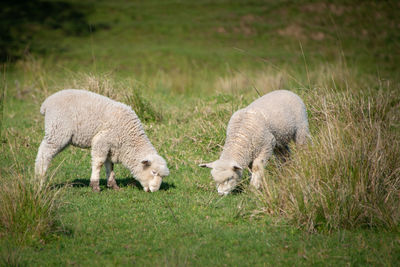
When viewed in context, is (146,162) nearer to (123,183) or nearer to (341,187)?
(123,183)

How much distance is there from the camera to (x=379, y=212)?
6.20m

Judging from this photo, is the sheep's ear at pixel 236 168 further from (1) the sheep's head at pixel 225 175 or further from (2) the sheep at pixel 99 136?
(2) the sheep at pixel 99 136

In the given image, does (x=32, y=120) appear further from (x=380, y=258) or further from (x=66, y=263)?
(x=380, y=258)

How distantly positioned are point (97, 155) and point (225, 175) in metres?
2.22

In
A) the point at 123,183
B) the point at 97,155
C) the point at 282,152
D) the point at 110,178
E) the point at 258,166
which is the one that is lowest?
the point at 123,183

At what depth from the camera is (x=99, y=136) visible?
807 centimetres


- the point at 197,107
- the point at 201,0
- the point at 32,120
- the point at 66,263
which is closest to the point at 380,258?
the point at 66,263

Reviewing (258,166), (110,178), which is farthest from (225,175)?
(110,178)

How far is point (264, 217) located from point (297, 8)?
30473 mm

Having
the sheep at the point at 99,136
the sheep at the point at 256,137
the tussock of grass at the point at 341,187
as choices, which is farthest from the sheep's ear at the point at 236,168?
the sheep at the point at 99,136

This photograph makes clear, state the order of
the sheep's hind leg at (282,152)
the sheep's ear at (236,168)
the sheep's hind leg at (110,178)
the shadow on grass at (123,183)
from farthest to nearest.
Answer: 1. the sheep's hind leg at (282,152)
2. the shadow on grass at (123,183)
3. the sheep's hind leg at (110,178)
4. the sheep's ear at (236,168)

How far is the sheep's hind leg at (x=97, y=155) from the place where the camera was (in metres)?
8.06

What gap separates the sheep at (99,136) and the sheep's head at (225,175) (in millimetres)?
914

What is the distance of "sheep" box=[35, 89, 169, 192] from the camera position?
7871 millimetres
